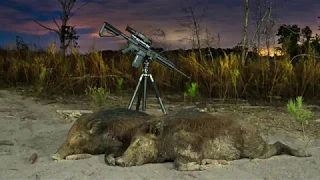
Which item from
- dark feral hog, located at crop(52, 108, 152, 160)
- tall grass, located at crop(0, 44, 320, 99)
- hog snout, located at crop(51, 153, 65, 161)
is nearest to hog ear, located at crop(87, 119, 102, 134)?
dark feral hog, located at crop(52, 108, 152, 160)

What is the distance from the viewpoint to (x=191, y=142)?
5.09 meters

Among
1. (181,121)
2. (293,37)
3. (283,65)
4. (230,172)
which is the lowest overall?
(230,172)

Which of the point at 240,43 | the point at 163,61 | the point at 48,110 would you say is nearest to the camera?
the point at 163,61

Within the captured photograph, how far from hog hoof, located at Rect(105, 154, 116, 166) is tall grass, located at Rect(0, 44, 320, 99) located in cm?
541

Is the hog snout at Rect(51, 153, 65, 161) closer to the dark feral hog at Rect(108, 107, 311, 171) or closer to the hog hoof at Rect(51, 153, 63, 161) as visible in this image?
the hog hoof at Rect(51, 153, 63, 161)

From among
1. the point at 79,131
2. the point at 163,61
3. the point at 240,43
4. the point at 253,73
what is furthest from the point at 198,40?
the point at 79,131

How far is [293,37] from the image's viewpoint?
14289 mm

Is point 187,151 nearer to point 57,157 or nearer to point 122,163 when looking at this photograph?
point 122,163

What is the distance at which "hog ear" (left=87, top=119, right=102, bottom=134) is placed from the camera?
5.68 metres

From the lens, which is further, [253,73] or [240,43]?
[240,43]

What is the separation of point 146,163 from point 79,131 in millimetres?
997

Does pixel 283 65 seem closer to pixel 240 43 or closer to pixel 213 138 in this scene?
pixel 240 43

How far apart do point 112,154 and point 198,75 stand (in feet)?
21.0

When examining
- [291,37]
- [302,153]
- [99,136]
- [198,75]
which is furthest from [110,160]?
[291,37]
